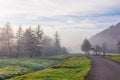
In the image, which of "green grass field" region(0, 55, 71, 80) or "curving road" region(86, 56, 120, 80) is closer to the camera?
"curving road" region(86, 56, 120, 80)

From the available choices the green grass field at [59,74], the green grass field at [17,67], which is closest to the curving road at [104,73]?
the green grass field at [59,74]

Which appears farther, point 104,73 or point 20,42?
Result: point 20,42

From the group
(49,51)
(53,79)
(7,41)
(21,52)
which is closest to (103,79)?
(53,79)

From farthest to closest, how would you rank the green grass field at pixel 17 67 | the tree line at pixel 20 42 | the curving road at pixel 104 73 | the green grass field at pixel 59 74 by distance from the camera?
1. the tree line at pixel 20 42
2. the green grass field at pixel 17 67
3. the green grass field at pixel 59 74
4. the curving road at pixel 104 73

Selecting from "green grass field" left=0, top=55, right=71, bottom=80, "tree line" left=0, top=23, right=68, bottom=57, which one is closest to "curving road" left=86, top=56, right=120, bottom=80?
"green grass field" left=0, top=55, right=71, bottom=80

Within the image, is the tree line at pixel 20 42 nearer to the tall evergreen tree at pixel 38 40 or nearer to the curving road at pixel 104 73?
the tall evergreen tree at pixel 38 40

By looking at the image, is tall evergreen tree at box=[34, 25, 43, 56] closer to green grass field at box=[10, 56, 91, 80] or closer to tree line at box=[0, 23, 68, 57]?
tree line at box=[0, 23, 68, 57]

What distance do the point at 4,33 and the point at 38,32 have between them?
17996 millimetres

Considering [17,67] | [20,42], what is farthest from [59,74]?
[20,42]

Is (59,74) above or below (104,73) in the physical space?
below

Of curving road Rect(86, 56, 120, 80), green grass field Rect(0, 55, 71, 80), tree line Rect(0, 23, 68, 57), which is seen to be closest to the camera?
curving road Rect(86, 56, 120, 80)

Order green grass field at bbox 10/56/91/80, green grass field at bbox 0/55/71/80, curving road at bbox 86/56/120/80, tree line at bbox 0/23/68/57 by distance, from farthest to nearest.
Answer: tree line at bbox 0/23/68/57 → green grass field at bbox 0/55/71/80 → green grass field at bbox 10/56/91/80 → curving road at bbox 86/56/120/80

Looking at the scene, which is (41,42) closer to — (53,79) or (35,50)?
(35,50)

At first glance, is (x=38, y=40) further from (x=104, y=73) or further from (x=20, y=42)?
(x=104, y=73)
